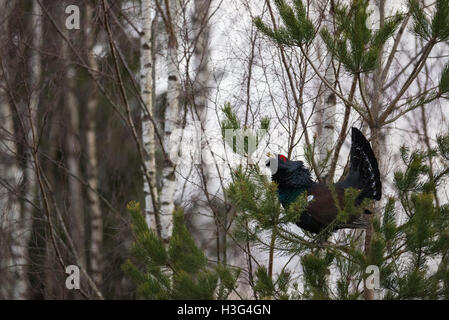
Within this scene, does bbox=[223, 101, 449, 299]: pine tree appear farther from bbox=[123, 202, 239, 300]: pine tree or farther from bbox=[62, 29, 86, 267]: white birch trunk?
bbox=[62, 29, 86, 267]: white birch trunk

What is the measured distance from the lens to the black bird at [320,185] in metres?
3.07

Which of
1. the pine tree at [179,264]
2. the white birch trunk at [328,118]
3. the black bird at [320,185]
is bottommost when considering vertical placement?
the pine tree at [179,264]

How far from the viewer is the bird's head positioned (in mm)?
3062

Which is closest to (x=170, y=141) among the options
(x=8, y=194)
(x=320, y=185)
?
(x=8, y=194)

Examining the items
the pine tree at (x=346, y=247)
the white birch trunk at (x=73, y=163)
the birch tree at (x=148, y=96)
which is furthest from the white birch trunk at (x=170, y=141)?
the pine tree at (x=346, y=247)

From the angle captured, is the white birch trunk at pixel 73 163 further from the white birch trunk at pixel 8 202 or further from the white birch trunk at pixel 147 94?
the white birch trunk at pixel 147 94

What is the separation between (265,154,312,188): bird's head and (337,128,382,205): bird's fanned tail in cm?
33

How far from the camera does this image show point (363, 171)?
129 inches

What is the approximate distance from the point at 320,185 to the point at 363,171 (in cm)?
27

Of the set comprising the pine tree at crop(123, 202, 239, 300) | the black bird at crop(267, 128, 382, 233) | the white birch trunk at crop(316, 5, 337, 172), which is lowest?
the pine tree at crop(123, 202, 239, 300)

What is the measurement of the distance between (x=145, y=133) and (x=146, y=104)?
0.28 m

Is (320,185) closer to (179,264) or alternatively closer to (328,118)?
(179,264)

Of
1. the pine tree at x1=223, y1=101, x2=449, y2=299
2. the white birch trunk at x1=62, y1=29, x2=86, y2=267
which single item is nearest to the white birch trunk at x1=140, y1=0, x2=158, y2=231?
the white birch trunk at x1=62, y1=29, x2=86, y2=267
